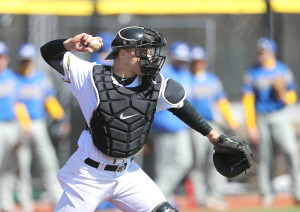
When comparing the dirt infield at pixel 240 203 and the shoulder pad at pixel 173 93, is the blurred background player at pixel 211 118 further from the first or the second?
the shoulder pad at pixel 173 93

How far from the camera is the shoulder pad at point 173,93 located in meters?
4.48

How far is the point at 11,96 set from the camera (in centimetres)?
812

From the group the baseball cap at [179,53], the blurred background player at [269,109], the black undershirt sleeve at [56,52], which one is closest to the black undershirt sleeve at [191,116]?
the black undershirt sleeve at [56,52]

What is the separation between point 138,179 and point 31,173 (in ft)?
17.6

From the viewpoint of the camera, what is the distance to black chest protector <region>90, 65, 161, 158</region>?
173 inches

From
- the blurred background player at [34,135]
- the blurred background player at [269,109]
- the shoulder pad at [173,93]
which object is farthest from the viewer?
the blurred background player at [269,109]

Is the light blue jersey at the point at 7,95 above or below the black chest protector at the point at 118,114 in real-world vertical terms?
below

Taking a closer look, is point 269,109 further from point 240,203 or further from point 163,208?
point 163,208

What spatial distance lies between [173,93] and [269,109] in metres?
4.27

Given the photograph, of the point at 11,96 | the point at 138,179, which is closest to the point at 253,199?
the point at 11,96

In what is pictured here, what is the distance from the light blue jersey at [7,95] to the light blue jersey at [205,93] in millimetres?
2197

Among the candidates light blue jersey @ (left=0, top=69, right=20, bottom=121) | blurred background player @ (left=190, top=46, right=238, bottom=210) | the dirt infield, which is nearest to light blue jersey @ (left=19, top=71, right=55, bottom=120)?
light blue jersey @ (left=0, top=69, right=20, bottom=121)

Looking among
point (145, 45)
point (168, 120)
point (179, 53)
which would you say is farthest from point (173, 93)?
point (179, 53)

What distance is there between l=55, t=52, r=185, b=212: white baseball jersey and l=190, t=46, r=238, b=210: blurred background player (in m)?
4.09
